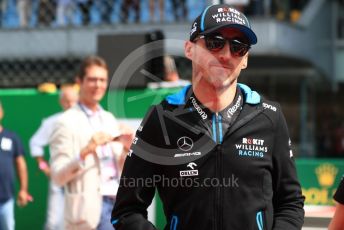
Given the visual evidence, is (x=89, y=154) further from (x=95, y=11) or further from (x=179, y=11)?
(x=95, y=11)

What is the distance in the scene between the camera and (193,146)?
2.67 metres

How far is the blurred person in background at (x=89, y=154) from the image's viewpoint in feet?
16.9

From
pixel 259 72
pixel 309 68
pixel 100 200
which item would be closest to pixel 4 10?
pixel 259 72

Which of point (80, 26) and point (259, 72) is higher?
point (80, 26)

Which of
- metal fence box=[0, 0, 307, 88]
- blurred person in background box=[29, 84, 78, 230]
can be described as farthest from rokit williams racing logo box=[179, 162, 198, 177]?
metal fence box=[0, 0, 307, 88]

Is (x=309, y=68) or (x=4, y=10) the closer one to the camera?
(x=4, y=10)

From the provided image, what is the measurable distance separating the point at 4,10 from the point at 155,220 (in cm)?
897

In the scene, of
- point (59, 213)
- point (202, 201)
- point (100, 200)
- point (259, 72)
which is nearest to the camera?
point (202, 201)

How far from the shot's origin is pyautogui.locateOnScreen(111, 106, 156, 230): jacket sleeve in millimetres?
2723

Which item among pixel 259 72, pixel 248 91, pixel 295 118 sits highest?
pixel 248 91

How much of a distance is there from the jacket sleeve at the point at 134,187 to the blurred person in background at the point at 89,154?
221cm

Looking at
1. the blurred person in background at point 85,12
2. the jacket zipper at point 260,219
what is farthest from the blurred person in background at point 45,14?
the jacket zipper at point 260,219

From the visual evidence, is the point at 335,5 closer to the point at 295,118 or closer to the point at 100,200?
the point at 295,118

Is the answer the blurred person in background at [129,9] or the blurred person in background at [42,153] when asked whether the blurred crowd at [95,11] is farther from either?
the blurred person in background at [42,153]
